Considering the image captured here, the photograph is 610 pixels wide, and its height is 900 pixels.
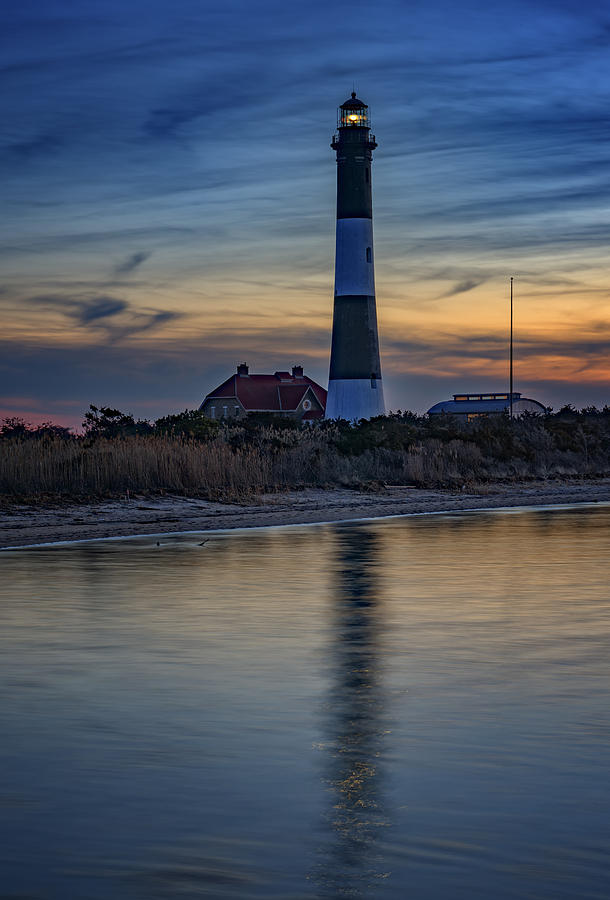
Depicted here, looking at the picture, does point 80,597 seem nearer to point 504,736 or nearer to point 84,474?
point 504,736

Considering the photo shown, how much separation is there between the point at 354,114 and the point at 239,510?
35552mm

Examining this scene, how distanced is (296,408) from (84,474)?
73.3 m

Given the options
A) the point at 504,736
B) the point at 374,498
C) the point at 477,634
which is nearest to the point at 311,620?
the point at 477,634

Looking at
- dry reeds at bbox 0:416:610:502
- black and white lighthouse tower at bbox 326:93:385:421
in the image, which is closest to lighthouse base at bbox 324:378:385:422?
black and white lighthouse tower at bbox 326:93:385:421

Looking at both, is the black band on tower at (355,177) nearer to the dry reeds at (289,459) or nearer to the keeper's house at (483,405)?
the dry reeds at (289,459)

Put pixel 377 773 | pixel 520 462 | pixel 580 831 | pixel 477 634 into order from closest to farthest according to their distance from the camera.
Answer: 1. pixel 580 831
2. pixel 377 773
3. pixel 477 634
4. pixel 520 462

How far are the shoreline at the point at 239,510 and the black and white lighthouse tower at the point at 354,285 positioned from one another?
21.5 meters

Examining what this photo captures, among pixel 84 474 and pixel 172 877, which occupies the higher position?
pixel 84 474

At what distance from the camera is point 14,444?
32.0 metres

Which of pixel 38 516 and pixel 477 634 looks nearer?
pixel 477 634

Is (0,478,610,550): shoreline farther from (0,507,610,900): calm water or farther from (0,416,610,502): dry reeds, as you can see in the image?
(0,507,610,900): calm water

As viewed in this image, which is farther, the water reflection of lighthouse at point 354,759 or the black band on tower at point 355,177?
the black band on tower at point 355,177

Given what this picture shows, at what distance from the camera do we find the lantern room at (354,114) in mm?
62562

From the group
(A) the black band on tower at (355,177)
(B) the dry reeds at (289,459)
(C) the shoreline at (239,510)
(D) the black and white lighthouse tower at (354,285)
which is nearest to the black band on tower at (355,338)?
(D) the black and white lighthouse tower at (354,285)
